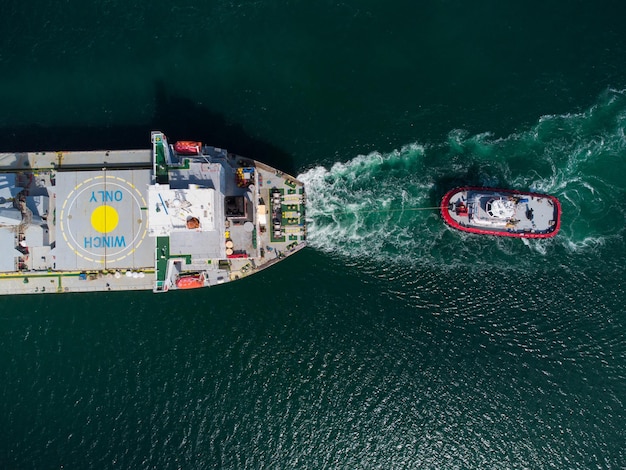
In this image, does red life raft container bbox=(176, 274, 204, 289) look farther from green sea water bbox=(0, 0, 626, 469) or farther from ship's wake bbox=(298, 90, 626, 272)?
ship's wake bbox=(298, 90, 626, 272)

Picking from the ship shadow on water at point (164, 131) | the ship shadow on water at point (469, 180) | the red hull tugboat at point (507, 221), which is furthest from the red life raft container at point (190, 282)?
the red hull tugboat at point (507, 221)

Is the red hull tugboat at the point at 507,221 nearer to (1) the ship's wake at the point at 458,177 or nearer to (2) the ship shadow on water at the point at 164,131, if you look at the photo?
(1) the ship's wake at the point at 458,177

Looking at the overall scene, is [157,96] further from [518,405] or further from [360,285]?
[518,405]

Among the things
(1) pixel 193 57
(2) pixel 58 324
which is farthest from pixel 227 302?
(1) pixel 193 57

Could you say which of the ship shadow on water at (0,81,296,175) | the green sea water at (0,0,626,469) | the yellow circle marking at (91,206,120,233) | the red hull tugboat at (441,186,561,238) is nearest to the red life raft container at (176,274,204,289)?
the green sea water at (0,0,626,469)

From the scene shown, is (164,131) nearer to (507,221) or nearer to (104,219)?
(104,219)
